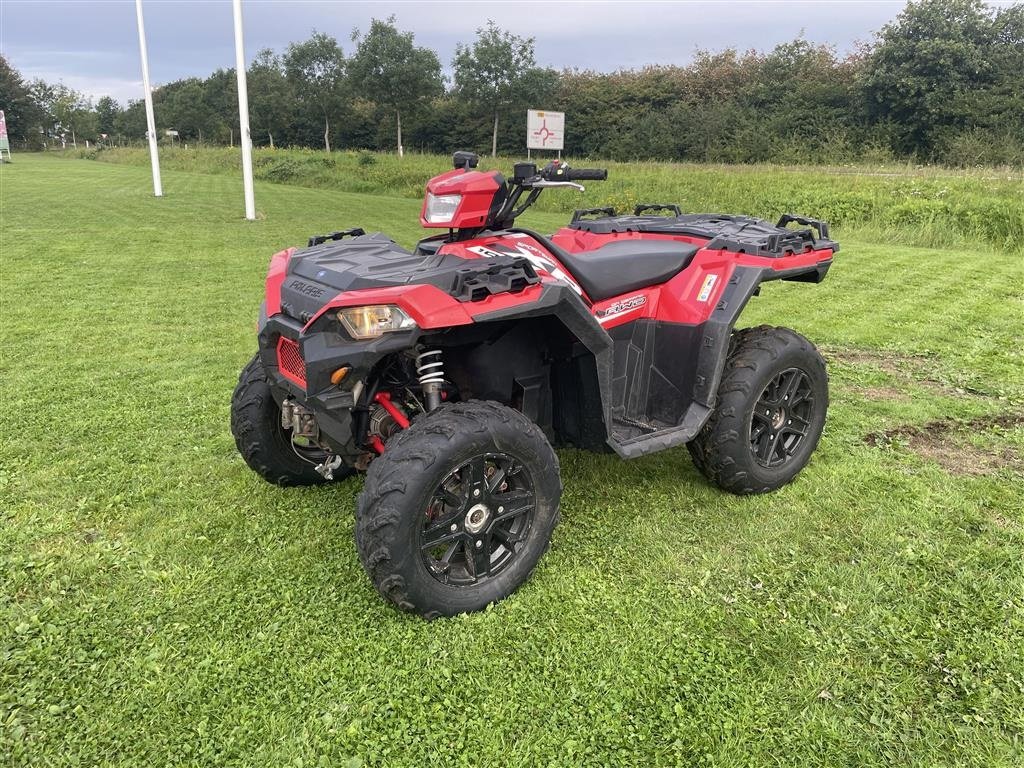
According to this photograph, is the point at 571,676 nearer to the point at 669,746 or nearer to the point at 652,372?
the point at 669,746

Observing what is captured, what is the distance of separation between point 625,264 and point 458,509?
1398mm

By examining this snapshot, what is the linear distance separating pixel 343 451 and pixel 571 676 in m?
1.16

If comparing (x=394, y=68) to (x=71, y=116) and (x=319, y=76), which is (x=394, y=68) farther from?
(x=71, y=116)

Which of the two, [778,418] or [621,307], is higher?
[621,307]

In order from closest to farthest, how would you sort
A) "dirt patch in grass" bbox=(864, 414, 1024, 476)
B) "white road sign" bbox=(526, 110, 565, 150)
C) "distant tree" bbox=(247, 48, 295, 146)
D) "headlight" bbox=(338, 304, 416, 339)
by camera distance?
"headlight" bbox=(338, 304, 416, 339) < "dirt patch in grass" bbox=(864, 414, 1024, 476) < "white road sign" bbox=(526, 110, 565, 150) < "distant tree" bbox=(247, 48, 295, 146)

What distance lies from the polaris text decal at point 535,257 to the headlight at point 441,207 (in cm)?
15

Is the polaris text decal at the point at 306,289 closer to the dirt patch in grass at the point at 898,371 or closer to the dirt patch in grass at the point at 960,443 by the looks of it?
the dirt patch in grass at the point at 960,443

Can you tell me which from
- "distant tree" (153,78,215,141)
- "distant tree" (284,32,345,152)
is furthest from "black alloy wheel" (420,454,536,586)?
"distant tree" (153,78,215,141)

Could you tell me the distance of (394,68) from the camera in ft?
132

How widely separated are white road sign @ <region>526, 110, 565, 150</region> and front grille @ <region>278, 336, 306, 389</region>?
19.2 m

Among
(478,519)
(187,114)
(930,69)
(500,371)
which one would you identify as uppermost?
(930,69)

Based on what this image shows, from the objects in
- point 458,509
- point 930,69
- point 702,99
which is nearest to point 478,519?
point 458,509

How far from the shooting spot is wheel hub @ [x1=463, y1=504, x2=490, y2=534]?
2.69 meters

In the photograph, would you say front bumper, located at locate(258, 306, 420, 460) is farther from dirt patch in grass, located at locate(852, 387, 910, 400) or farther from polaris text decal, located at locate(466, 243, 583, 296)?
dirt patch in grass, located at locate(852, 387, 910, 400)
